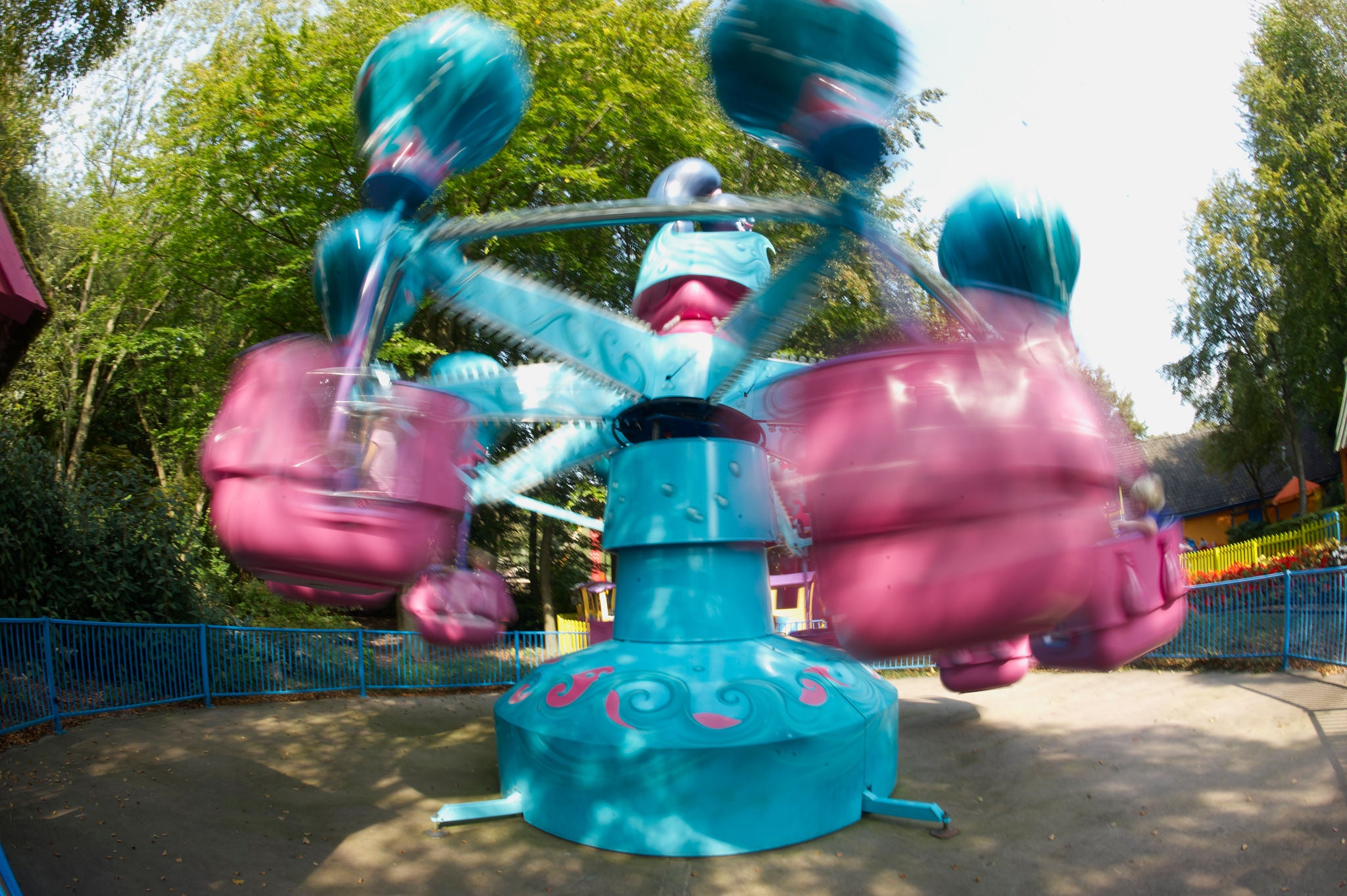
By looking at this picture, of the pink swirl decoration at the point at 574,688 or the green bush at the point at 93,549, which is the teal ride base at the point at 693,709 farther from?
the green bush at the point at 93,549

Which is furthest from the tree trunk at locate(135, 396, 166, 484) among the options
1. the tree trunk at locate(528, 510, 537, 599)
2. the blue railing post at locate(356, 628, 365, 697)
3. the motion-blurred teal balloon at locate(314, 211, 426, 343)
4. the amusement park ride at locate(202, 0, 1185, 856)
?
the motion-blurred teal balloon at locate(314, 211, 426, 343)

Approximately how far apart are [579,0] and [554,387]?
37.1 feet

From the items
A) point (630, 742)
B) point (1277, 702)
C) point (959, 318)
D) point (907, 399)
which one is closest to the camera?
point (907, 399)

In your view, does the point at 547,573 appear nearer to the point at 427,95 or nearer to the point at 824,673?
the point at 824,673

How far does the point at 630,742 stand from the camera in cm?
455

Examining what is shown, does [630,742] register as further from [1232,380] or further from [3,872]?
[1232,380]

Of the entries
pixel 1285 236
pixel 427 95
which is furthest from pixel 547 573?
pixel 1285 236

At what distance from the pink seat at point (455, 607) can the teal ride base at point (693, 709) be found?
1.47 meters

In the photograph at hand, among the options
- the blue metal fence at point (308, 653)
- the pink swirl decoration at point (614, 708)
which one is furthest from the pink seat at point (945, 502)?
the blue metal fence at point (308, 653)

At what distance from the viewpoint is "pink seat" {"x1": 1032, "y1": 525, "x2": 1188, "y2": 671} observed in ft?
6.64

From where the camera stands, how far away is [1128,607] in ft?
6.68

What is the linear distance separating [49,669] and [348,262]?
741 cm

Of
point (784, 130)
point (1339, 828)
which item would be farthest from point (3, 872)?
point (1339, 828)

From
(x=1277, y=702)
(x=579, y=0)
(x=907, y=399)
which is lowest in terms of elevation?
(x=1277, y=702)
